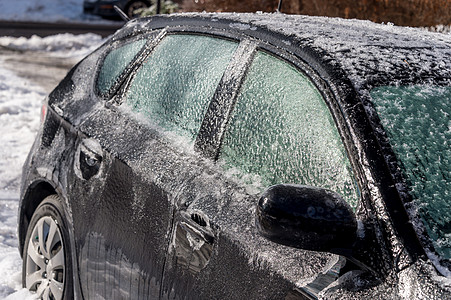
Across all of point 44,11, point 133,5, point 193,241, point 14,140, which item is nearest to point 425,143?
point 193,241

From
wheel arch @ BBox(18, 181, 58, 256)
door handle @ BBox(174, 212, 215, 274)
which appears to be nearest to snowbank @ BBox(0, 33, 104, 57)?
wheel arch @ BBox(18, 181, 58, 256)

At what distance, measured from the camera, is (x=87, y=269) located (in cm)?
307

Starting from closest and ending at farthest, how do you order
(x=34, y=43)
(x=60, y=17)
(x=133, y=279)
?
(x=133, y=279)
(x=34, y=43)
(x=60, y=17)

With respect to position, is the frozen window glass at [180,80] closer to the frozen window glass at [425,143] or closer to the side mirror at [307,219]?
the frozen window glass at [425,143]

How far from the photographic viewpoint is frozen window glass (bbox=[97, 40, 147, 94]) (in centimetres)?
345

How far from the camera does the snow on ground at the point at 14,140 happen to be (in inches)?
163

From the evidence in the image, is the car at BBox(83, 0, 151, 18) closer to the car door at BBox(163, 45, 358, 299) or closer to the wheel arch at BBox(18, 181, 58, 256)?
the wheel arch at BBox(18, 181, 58, 256)

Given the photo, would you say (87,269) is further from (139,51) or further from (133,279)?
(139,51)

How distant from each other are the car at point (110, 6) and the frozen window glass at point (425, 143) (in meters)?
18.1

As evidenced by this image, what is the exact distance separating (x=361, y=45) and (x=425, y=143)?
498mm

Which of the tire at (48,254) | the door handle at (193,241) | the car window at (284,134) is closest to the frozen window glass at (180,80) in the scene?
the car window at (284,134)

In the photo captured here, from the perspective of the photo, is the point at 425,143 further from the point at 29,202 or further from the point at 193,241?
the point at 29,202

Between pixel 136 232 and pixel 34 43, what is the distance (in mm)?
12784

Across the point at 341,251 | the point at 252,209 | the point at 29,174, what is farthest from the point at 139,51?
the point at 341,251
